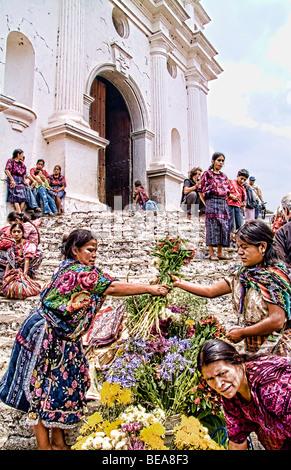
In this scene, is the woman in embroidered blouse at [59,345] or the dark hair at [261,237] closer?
the dark hair at [261,237]

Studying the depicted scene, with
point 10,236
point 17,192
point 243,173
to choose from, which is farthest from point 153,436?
point 17,192

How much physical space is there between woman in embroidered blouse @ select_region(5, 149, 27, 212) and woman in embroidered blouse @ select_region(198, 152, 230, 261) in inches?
159

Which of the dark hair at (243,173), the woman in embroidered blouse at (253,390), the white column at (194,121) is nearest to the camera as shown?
the woman in embroidered blouse at (253,390)

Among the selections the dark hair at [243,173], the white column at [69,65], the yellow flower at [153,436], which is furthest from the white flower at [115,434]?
the white column at [69,65]

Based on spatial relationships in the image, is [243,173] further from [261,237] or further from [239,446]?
[239,446]

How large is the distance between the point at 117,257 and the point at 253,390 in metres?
4.64

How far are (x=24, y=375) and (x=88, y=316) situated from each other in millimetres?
555

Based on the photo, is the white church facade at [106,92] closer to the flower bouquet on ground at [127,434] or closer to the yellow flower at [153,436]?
the flower bouquet on ground at [127,434]

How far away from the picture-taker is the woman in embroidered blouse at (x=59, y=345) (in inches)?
78.5

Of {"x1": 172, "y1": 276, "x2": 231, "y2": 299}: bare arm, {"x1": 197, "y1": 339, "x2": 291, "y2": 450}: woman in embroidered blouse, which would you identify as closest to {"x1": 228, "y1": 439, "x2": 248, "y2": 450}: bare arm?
{"x1": 197, "y1": 339, "x2": 291, "y2": 450}: woman in embroidered blouse

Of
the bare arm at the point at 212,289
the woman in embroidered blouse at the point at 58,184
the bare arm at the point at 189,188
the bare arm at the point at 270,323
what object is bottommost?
the bare arm at the point at 270,323

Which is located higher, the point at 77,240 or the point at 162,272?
the point at 77,240

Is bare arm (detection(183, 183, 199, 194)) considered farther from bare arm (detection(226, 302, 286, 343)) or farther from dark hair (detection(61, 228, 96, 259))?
bare arm (detection(226, 302, 286, 343))

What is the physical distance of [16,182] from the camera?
281 inches
